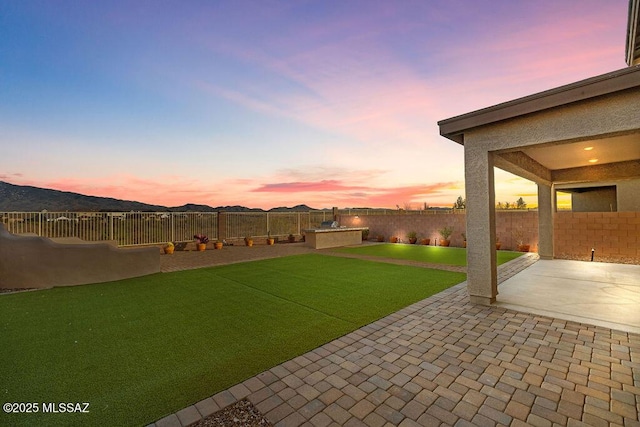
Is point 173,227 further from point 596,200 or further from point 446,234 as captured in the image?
point 596,200

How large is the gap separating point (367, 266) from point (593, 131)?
19.1ft

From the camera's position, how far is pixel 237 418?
6.28ft

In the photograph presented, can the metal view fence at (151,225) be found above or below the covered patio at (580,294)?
above

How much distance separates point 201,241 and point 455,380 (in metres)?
11.8

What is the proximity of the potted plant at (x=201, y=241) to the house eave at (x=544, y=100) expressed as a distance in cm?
1088

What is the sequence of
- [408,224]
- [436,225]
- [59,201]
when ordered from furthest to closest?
[408,224] → [436,225] → [59,201]

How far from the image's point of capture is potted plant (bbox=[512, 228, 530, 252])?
10.9m

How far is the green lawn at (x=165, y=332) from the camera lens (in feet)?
7.25

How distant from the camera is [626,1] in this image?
6.00 m

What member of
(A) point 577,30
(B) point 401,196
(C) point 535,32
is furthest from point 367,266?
(B) point 401,196

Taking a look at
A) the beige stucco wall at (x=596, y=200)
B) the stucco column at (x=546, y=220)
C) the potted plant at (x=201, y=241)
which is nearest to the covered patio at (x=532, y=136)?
the stucco column at (x=546, y=220)

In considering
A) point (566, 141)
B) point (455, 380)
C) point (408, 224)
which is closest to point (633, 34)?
point (566, 141)

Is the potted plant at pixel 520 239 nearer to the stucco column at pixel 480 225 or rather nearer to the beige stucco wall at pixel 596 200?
the beige stucco wall at pixel 596 200

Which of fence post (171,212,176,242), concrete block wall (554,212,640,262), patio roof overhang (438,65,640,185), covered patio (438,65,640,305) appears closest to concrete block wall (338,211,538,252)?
concrete block wall (554,212,640,262)
